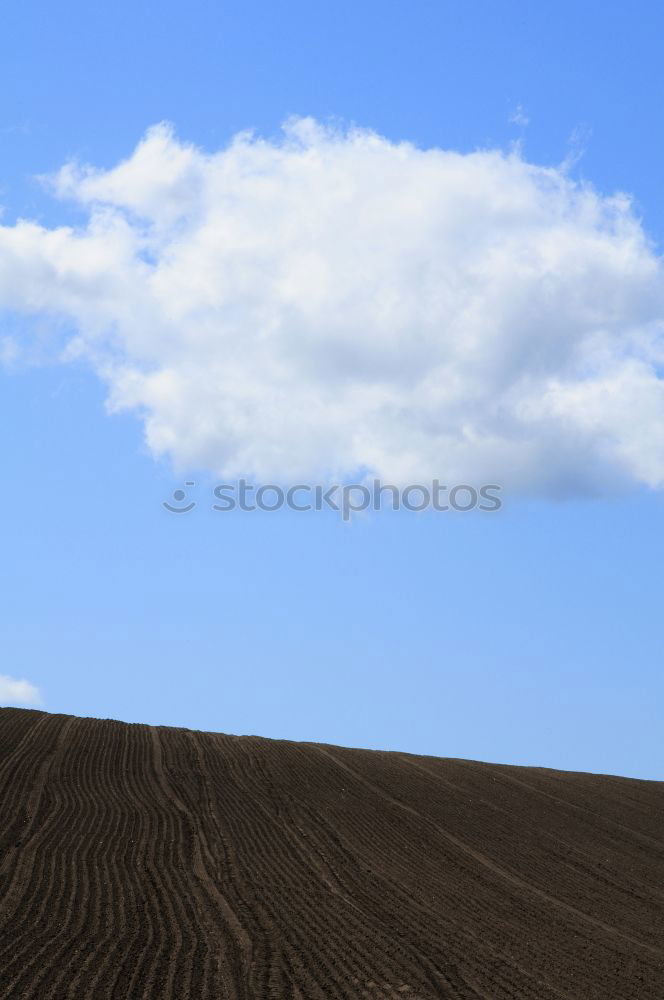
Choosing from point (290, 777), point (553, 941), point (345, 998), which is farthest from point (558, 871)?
point (345, 998)

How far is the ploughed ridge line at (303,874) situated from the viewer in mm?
13461

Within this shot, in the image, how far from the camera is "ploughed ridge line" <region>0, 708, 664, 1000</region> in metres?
13.5

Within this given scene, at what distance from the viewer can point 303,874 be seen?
20141 millimetres

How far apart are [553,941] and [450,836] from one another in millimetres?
8994

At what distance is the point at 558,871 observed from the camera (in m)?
23.9

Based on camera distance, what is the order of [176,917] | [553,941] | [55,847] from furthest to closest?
[55,847]
[553,941]
[176,917]

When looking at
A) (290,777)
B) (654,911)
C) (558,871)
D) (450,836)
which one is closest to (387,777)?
(290,777)

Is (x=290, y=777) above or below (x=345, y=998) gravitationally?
above

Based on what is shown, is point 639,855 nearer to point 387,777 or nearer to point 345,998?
point 387,777

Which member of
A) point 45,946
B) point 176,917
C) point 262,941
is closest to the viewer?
point 45,946

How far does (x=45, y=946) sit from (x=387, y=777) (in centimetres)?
2019

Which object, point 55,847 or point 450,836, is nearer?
point 55,847

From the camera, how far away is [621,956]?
16609 mm

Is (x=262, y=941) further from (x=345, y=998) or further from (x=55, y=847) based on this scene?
(x=55, y=847)
